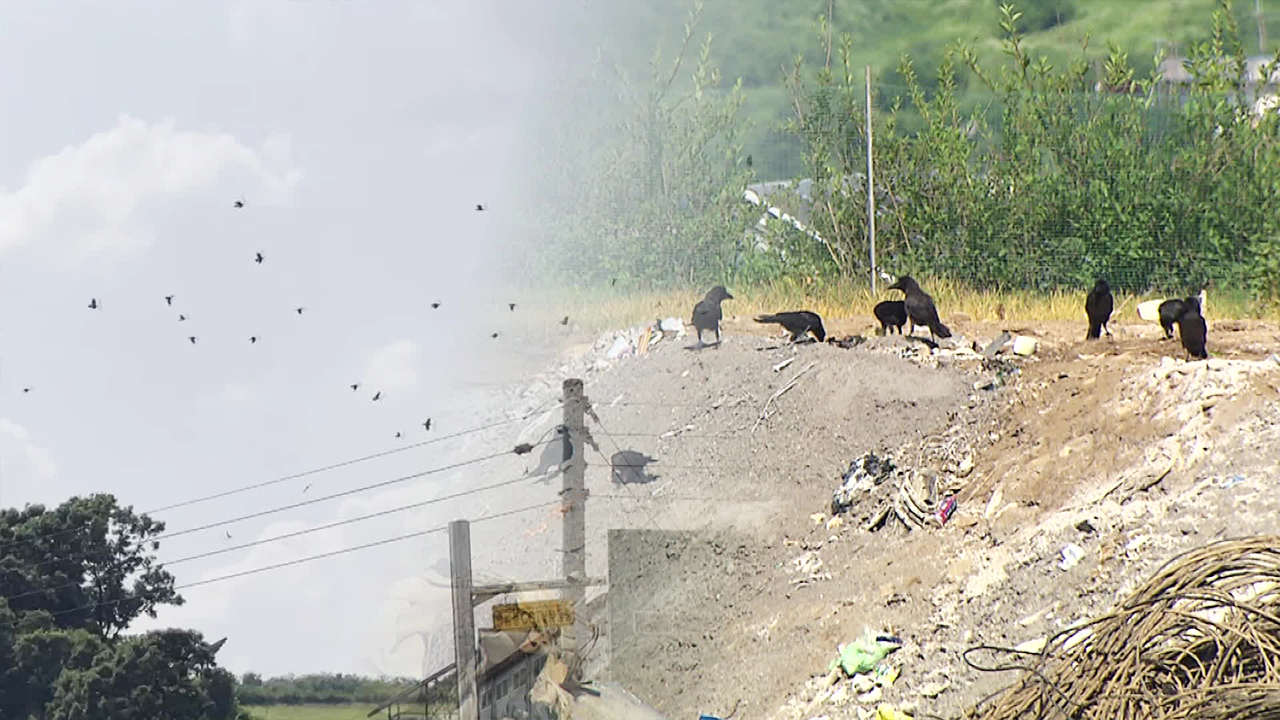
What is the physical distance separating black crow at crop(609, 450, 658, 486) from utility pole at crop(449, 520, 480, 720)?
317 centimetres

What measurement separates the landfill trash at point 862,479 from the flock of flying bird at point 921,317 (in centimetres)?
161

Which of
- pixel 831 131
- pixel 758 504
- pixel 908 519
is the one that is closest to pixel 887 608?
pixel 908 519

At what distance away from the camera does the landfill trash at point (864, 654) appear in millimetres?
7531

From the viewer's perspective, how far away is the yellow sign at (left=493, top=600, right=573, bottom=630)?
7.95 m

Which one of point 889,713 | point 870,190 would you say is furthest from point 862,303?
point 889,713

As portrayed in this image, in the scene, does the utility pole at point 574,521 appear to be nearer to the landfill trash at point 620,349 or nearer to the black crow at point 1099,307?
the landfill trash at point 620,349

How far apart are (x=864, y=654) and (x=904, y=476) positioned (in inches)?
90.5

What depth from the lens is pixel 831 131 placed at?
1462cm

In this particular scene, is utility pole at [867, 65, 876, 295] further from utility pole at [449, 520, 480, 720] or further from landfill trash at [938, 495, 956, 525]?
utility pole at [449, 520, 480, 720]

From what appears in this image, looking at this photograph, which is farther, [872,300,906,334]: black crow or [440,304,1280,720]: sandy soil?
[872,300,906,334]: black crow

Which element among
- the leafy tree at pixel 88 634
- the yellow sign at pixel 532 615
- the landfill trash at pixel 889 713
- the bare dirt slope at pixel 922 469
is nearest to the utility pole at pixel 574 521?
the yellow sign at pixel 532 615

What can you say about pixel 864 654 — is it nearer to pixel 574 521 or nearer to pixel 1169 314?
pixel 574 521

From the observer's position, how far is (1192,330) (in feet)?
32.0

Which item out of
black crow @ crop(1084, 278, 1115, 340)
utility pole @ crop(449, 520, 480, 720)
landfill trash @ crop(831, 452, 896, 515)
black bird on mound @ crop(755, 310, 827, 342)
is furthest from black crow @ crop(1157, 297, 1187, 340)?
utility pole @ crop(449, 520, 480, 720)
